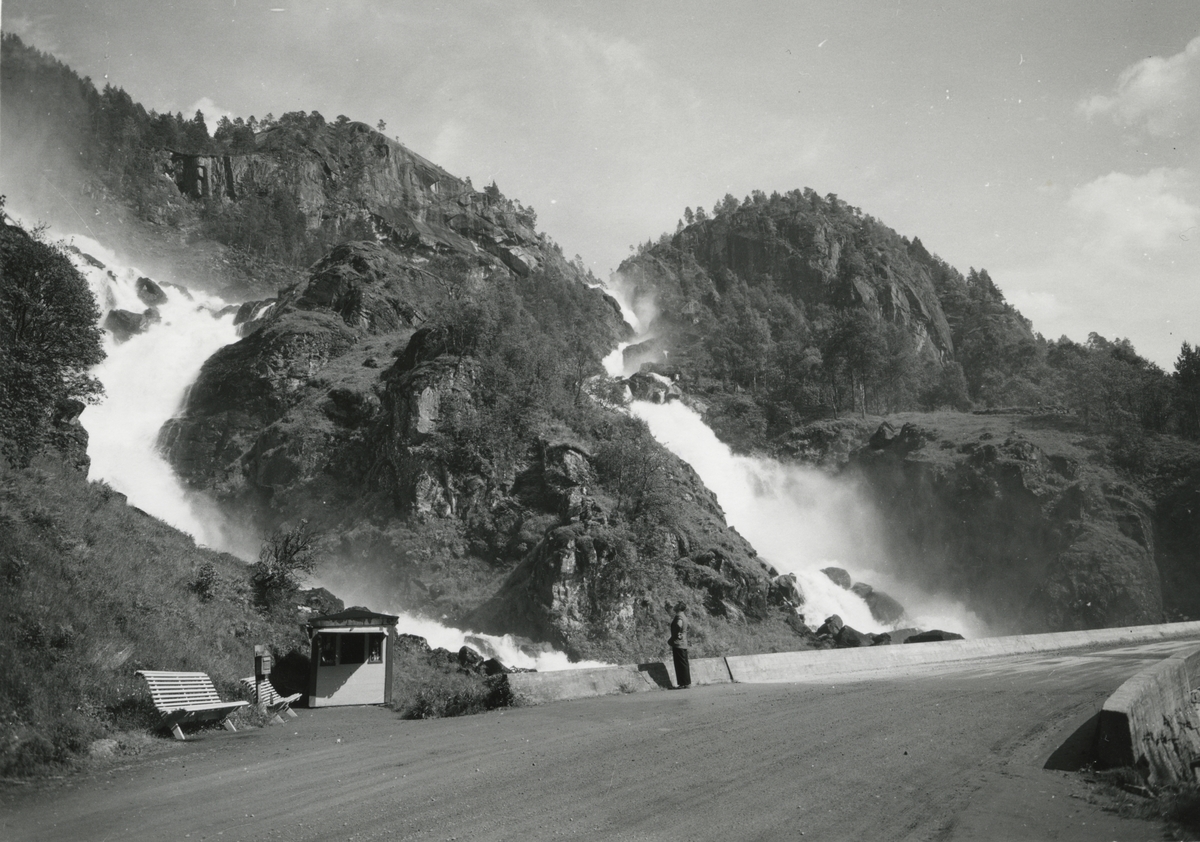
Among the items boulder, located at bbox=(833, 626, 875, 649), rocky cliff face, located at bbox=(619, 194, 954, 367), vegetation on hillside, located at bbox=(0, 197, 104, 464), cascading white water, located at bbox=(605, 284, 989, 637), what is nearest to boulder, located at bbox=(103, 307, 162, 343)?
cascading white water, located at bbox=(605, 284, 989, 637)

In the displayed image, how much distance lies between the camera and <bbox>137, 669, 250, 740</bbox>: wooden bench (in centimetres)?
1116

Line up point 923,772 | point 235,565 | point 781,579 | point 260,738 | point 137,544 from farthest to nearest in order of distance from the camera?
point 781,579 → point 235,565 → point 137,544 → point 260,738 → point 923,772

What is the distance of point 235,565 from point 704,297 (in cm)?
11385

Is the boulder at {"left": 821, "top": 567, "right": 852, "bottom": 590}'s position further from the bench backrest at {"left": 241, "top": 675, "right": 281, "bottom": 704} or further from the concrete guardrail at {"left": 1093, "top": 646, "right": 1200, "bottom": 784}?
the bench backrest at {"left": 241, "top": 675, "right": 281, "bottom": 704}

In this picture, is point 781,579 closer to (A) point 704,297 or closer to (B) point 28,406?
(B) point 28,406

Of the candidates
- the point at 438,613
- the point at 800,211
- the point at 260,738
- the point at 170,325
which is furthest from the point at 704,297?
the point at 260,738

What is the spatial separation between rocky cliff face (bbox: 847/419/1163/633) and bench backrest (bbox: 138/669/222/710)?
56.5 metres

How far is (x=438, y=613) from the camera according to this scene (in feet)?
135

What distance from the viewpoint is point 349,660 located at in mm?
17891

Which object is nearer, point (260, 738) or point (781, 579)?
point (260, 738)

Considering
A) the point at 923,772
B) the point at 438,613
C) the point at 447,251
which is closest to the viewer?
the point at 923,772

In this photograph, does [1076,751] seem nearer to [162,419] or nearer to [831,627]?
[831,627]

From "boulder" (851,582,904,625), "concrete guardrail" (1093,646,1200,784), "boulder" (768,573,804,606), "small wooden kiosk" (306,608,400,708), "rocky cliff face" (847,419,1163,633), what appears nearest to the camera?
"concrete guardrail" (1093,646,1200,784)

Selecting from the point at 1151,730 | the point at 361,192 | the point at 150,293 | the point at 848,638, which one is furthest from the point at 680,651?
the point at 361,192
